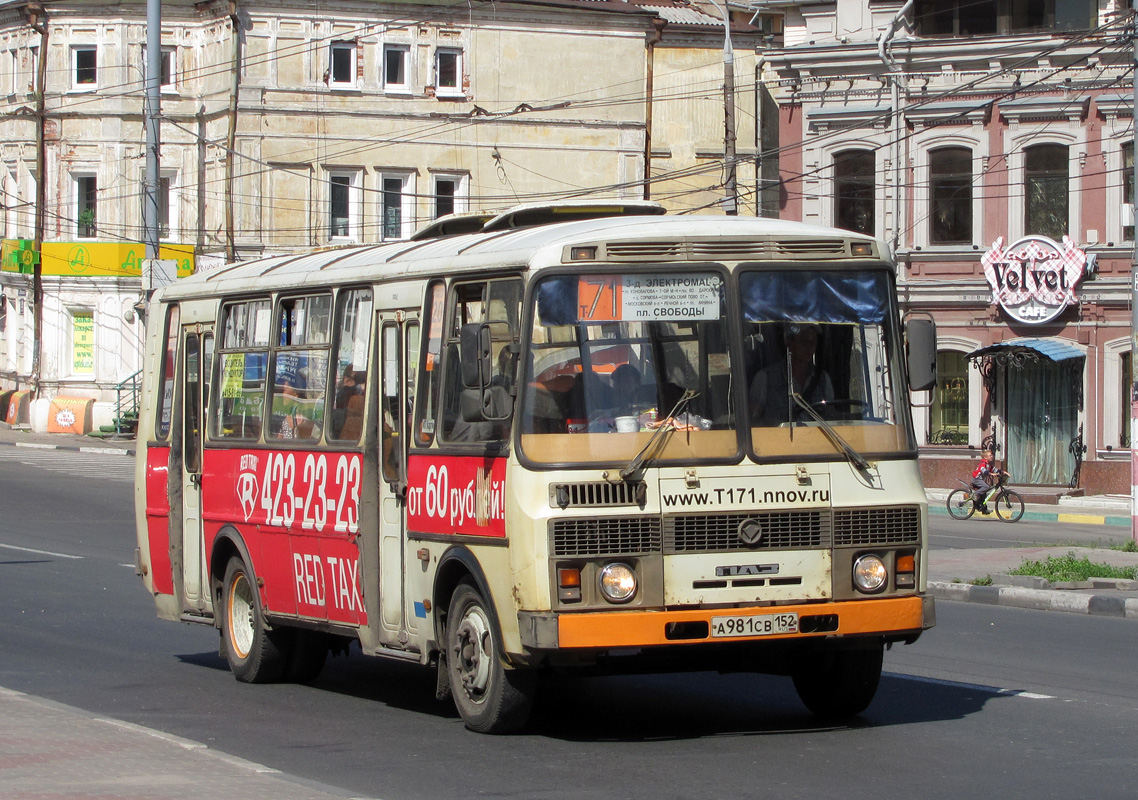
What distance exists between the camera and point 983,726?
364 inches

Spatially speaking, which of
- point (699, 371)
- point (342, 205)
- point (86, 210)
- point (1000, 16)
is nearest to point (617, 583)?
point (699, 371)

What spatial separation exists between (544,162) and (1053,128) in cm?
1862

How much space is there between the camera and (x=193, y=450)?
12406 mm

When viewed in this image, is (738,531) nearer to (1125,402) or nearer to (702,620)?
Answer: (702,620)

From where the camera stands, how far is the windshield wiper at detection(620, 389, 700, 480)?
8453 mm

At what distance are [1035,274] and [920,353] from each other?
24091mm

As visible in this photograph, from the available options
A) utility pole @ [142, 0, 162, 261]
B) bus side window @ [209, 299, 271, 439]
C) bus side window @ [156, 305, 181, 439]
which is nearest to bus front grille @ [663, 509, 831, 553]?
bus side window @ [209, 299, 271, 439]

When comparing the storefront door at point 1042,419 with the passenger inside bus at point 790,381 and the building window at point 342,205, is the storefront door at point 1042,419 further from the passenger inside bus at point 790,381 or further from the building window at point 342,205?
the passenger inside bus at point 790,381

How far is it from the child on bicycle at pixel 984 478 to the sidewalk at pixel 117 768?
21.4 m

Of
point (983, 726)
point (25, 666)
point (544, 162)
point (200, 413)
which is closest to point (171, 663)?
point (25, 666)

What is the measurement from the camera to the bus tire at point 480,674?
8859 mm

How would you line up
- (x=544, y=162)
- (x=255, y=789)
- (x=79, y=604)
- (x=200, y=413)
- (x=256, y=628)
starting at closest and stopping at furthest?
(x=255, y=789) → (x=256, y=628) → (x=200, y=413) → (x=79, y=604) → (x=544, y=162)

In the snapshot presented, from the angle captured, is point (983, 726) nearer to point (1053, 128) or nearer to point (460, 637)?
point (460, 637)

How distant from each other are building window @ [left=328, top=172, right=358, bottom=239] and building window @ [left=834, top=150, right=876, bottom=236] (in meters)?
16.4
